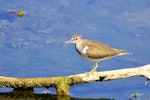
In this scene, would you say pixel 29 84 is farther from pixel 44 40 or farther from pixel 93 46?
pixel 44 40

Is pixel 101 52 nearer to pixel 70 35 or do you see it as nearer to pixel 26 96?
pixel 26 96

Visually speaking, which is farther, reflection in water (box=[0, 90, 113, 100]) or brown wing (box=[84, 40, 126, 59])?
reflection in water (box=[0, 90, 113, 100])

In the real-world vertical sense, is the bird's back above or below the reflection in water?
above

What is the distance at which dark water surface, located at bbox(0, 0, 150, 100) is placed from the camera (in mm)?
13281

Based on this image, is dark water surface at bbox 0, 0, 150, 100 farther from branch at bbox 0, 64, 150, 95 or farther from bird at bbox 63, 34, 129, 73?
bird at bbox 63, 34, 129, 73

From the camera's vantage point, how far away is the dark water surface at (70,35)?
13281 millimetres

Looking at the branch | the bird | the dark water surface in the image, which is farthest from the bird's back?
the dark water surface

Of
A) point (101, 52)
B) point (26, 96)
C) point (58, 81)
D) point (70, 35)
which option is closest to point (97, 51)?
point (101, 52)

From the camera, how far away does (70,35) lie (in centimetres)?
1549

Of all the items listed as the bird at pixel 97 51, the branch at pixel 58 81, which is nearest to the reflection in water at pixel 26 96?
the branch at pixel 58 81

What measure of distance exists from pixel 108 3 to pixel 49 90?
16.1 ft

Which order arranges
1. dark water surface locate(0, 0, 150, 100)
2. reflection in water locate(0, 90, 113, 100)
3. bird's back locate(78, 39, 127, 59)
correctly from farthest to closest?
1. dark water surface locate(0, 0, 150, 100)
2. reflection in water locate(0, 90, 113, 100)
3. bird's back locate(78, 39, 127, 59)

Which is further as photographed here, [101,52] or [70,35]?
[70,35]

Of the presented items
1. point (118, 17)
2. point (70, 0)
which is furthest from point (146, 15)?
point (70, 0)
